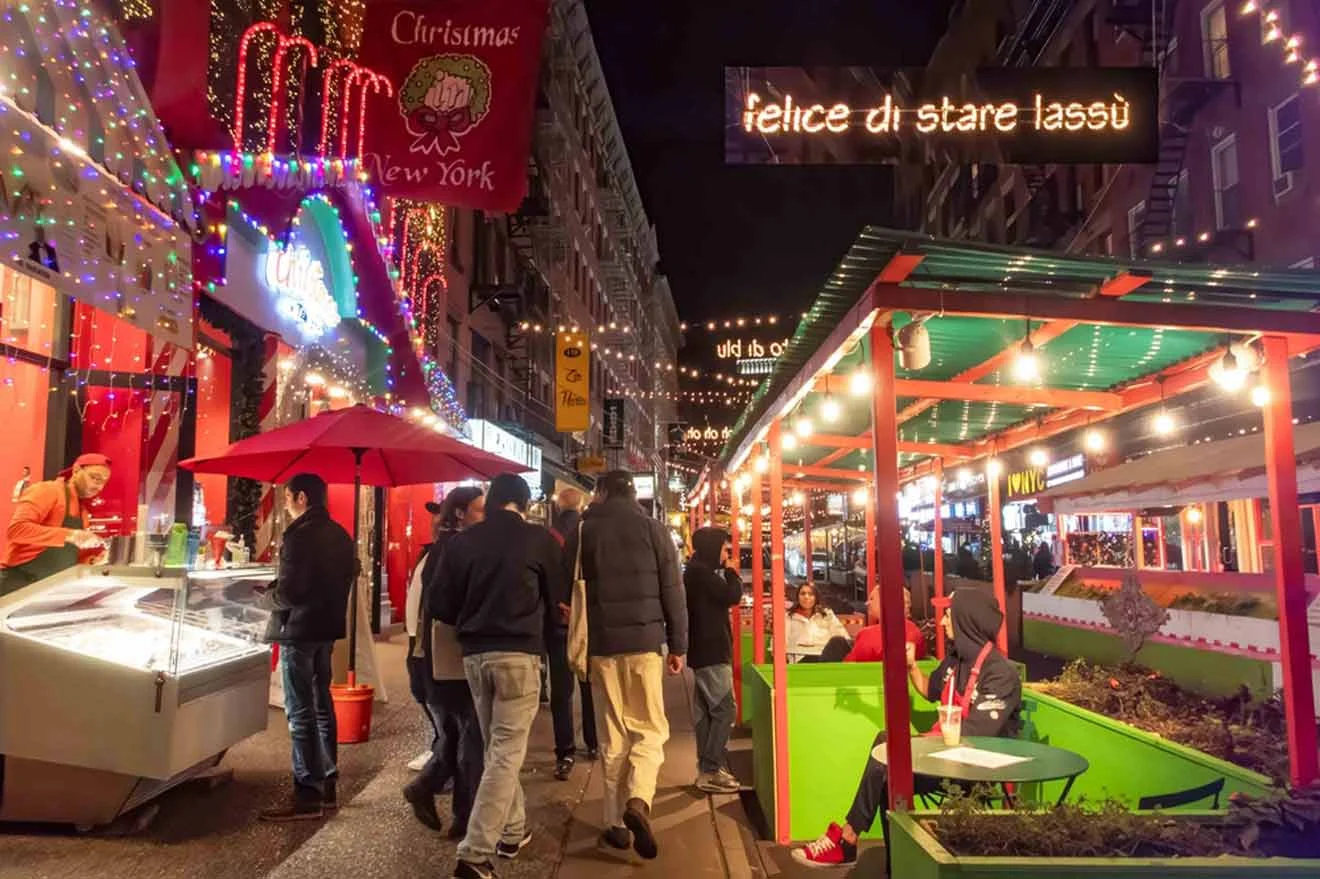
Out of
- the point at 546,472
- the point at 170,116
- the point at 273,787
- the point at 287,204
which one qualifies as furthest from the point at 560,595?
the point at 546,472

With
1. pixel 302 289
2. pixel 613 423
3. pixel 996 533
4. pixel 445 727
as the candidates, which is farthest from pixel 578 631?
pixel 613 423

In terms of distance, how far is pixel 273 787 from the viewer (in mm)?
6367

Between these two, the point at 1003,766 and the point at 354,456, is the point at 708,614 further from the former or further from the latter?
the point at 354,456

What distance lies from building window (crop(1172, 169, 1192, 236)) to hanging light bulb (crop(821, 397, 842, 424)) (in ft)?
50.4

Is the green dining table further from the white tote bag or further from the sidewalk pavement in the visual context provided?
the white tote bag

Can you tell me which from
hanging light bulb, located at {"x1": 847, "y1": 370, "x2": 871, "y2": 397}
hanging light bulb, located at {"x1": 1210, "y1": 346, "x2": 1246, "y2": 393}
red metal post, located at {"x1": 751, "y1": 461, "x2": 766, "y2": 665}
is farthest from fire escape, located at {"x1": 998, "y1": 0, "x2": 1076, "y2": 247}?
hanging light bulb, located at {"x1": 1210, "y1": 346, "x2": 1246, "y2": 393}

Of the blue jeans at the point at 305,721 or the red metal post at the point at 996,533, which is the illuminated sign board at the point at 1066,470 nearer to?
the red metal post at the point at 996,533

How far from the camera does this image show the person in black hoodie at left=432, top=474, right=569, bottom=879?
4.91m

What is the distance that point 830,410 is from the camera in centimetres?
777

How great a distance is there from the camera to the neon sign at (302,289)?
10.1 meters

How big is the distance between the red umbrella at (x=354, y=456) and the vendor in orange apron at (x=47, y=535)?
85 cm

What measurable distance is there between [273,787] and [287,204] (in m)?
6.31

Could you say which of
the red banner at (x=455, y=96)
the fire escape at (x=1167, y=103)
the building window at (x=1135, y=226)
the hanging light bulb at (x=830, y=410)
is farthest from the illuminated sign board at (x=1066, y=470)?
the red banner at (x=455, y=96)

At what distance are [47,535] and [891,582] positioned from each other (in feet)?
17.9
